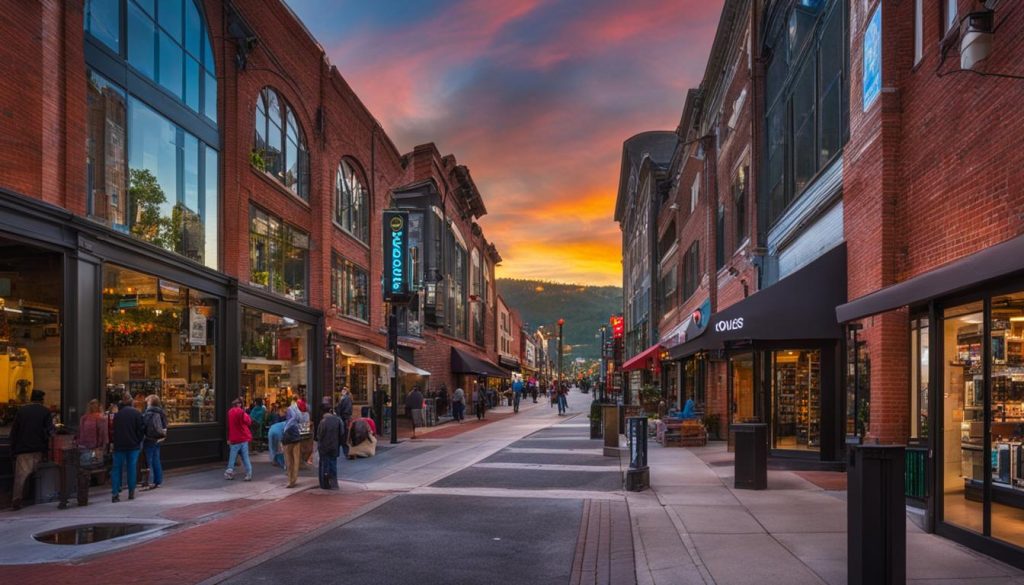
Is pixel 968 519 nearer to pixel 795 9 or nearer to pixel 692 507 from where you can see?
pixel 692 507

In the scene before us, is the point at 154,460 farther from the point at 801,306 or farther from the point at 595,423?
the point at 595,423

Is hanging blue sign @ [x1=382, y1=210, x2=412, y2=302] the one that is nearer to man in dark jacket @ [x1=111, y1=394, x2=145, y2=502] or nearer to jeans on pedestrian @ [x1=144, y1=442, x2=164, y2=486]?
jeans on pedestrian @ [x1=144, y1=442, x2=164, y2=486]

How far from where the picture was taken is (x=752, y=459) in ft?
44.3

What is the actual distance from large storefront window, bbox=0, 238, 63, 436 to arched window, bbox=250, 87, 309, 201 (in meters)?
8.62

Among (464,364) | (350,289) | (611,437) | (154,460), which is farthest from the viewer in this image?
(464,364)

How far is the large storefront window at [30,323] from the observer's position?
1414 cm

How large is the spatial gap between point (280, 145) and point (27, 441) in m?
13.7

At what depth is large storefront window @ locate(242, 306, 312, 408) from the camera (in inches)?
881

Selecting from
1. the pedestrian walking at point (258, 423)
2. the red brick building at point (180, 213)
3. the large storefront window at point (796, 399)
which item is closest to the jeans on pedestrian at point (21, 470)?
the red brick building at point (180, 213)

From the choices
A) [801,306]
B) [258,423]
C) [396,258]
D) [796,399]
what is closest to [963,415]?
[801,306]

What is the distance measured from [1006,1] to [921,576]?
19.2 feet

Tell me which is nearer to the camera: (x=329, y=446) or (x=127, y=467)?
(x=127, y=467)

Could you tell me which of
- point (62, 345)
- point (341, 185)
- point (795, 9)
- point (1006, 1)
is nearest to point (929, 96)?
point (1006, 1)

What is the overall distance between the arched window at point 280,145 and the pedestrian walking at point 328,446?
33.9 ft
